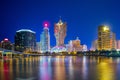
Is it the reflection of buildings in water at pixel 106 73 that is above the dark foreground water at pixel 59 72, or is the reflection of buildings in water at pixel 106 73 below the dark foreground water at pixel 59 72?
below

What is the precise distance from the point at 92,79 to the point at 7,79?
33.8 ft

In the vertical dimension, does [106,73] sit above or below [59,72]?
below

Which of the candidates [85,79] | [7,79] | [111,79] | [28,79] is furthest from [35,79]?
[111,79]

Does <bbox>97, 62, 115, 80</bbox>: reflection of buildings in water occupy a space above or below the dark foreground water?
below

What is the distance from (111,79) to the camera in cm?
3416

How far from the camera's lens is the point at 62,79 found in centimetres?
3434

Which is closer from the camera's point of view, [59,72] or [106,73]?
[106,73]

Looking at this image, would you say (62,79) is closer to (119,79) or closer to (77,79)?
(77,79)

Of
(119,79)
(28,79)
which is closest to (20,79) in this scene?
(28,79)

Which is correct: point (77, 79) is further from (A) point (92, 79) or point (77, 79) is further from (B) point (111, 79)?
(B) point (111, 79)

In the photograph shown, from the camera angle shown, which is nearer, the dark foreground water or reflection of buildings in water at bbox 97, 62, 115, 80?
reflection of buildings in water at bbox 97, 62, 115, 80

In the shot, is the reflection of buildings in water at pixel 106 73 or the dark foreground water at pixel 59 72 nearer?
the reflection of buildings in water at pixel 106 73

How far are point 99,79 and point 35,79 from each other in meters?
7.78

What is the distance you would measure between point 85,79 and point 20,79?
7.95m
